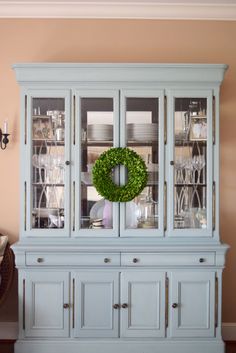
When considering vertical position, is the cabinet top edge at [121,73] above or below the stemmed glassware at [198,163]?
above

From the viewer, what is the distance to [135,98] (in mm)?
3182

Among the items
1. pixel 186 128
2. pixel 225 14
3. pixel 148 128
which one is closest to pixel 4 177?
pixel 148 128

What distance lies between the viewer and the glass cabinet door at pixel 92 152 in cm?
315

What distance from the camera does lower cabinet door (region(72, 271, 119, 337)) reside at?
311 centimetres

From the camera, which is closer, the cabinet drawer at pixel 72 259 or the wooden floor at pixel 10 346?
the cabinet drawer at pixel 72 259

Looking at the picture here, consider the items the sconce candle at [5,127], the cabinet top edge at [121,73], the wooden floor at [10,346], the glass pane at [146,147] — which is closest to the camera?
the cabinet top edge at [121,73]

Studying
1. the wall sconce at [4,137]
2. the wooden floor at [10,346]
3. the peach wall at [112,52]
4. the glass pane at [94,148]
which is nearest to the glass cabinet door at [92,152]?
the glass pane at [94,148]

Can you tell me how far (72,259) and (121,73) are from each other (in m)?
1.46

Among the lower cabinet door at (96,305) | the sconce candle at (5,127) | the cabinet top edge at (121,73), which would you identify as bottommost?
the lower cabinet door at (96,305)

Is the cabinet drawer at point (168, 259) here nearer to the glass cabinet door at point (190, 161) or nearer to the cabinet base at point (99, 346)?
the glass cabinet door at point (190, 161)

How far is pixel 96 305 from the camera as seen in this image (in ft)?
10.2

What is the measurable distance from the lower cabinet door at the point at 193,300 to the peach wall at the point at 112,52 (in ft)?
1.71

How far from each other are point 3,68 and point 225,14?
1.99m

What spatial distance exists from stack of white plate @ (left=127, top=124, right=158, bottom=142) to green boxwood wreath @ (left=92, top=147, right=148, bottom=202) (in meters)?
0.13
